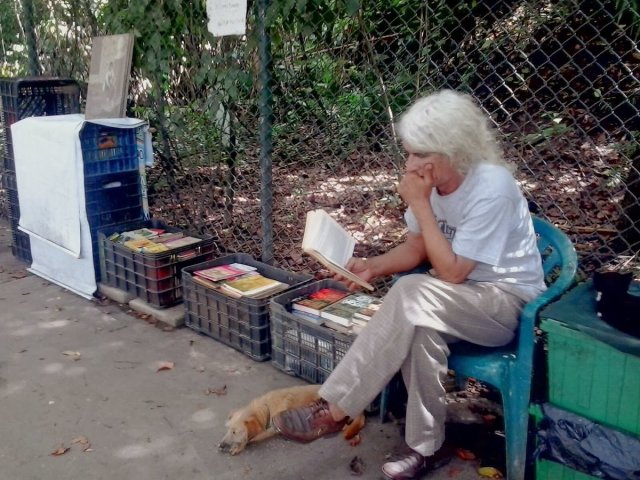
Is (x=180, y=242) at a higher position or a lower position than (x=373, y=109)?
lower

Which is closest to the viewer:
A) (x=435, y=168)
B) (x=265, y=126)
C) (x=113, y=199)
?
(x=435, y=168)

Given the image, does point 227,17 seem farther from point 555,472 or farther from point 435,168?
point 555,472

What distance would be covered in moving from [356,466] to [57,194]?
2938 millimetres

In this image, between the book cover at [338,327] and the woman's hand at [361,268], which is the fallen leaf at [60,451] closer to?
the book cover at [338,327]

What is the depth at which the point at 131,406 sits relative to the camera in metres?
3.14

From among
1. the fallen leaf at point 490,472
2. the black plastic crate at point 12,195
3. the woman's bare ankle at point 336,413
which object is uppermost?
the black plastic crate at point 12,195

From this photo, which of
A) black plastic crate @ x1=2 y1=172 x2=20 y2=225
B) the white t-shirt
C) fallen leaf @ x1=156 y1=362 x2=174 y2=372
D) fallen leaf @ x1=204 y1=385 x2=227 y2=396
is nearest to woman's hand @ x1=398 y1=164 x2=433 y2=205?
the white t-shirt

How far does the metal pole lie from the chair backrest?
69.0 inches

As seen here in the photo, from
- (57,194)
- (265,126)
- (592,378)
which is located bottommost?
(592,378)

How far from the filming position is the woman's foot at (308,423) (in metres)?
2.65

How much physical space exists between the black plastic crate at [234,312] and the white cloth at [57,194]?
0.97m

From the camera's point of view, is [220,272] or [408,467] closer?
[408,467]

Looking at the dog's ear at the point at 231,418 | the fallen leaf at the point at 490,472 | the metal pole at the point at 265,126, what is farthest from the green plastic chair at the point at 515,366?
the metal pole at the point at 265,126

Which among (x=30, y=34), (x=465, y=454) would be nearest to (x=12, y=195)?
(x=30, y=34)
